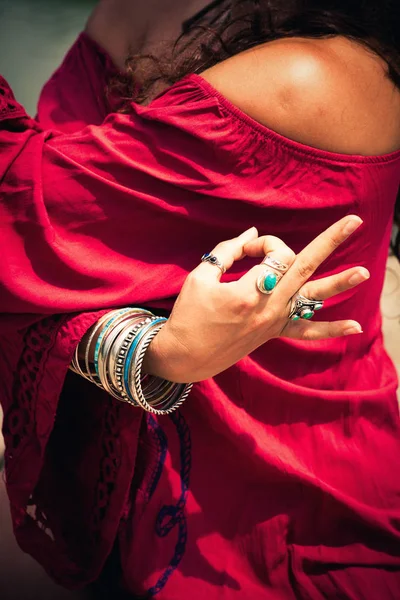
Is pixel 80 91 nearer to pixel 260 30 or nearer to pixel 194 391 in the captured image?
pixel 260 30

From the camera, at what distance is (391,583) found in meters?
0.71

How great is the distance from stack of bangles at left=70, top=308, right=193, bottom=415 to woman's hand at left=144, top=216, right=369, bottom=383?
25 mm

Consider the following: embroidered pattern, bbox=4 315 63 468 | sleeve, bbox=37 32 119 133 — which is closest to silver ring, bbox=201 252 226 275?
embroidered pattern, bbox=4 315 63 468

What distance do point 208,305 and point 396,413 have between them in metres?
0.46

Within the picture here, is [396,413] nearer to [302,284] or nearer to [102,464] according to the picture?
[302,284]

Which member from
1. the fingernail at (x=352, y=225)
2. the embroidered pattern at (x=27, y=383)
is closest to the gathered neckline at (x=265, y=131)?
the fingernail at (x=352, y=225)

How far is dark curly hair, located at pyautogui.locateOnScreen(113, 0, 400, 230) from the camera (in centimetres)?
68

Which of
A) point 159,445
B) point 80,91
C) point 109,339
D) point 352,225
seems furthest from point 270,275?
point 80,91

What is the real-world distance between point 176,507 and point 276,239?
0.44m

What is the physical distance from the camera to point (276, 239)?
607 mm

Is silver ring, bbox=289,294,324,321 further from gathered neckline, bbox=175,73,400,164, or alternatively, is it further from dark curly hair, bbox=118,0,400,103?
dark curly hair, bbox=118,0,400,103

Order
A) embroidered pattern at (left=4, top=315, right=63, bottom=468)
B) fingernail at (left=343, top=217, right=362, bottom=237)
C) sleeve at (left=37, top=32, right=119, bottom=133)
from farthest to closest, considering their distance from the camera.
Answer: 1. sleeve at (left=37, top=32, right=119, bottom=133)
2. embroidered pattern at (left=4, top=315, right=63, bottom=468)
3. fingernail at (left=343, top=217, right=362, bottom=237)

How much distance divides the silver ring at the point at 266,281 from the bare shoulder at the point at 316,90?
175mm

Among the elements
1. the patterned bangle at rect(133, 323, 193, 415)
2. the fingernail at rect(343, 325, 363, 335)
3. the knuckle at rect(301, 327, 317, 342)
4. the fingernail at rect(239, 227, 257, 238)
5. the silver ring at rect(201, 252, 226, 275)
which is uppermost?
the fingernail at rect(239, 227, 257, 238)
